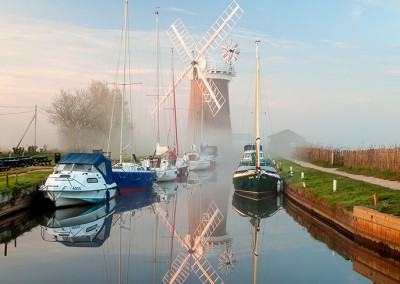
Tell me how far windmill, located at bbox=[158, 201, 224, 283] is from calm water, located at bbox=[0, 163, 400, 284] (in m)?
0.04

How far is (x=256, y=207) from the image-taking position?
34.6 meters

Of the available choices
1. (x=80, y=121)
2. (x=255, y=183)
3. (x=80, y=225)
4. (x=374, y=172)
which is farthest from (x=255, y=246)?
(x=80, y=121)

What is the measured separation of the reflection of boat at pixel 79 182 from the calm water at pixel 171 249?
0.92 m

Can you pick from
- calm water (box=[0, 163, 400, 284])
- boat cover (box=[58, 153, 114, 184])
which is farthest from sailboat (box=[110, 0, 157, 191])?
calm water (box=[0, 163, 400, 284])

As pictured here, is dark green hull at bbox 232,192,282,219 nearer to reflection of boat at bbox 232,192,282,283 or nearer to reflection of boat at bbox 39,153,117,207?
reflection of boat at bbox 232,192,282,283

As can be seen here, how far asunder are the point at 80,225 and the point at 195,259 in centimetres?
926

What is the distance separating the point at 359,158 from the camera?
140ft

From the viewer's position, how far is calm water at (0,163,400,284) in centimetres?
1691

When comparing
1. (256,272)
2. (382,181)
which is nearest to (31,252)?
(256,272)

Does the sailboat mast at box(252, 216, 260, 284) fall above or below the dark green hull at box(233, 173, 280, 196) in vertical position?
below

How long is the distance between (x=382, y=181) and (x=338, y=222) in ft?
32.2

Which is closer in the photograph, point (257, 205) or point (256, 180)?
point (257, 205)

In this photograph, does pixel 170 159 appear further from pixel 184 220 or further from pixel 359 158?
pixel 184 220

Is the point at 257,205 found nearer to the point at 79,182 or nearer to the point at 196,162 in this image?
the point at 79,182
